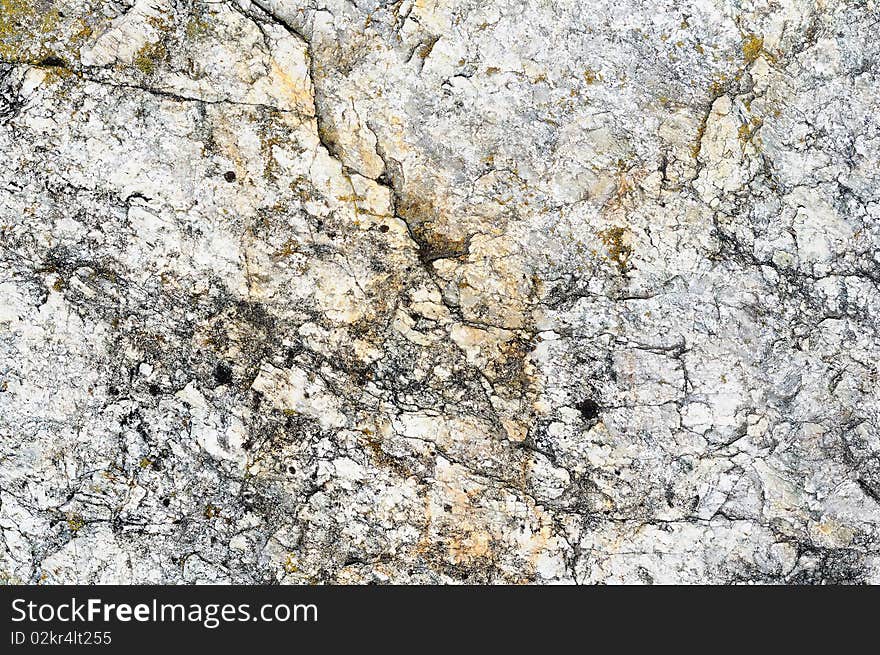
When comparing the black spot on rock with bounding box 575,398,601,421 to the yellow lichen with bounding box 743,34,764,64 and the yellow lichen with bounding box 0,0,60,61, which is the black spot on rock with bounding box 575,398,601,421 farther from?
the yellow lichen with bounding box 0,0,60,61

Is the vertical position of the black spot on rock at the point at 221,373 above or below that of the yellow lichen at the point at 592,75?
below

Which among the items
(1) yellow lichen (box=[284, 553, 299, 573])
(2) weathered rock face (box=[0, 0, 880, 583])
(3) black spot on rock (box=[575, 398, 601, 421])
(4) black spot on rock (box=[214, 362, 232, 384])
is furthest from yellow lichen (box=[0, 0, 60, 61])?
(3) black spot on rock (box=[575, 398, 601, 421])

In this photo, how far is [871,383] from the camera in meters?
2.53

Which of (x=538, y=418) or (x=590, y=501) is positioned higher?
(x=538, y=418)

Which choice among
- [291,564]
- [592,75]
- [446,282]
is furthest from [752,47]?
[291,564]

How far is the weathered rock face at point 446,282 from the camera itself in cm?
251

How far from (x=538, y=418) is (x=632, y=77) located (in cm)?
140

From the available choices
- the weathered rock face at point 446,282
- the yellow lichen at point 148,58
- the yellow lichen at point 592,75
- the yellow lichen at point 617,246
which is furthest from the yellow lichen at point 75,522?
the yellow lichen at point 592,75

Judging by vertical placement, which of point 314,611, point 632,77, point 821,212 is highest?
point 632,77

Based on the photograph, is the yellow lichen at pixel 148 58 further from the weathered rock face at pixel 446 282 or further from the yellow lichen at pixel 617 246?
the yellow lichen at pixel 617 246

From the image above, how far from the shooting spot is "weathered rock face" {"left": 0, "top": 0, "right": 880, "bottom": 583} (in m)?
2.51

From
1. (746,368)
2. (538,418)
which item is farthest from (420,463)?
(746,368)

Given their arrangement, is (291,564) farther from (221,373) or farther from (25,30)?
(25,30)

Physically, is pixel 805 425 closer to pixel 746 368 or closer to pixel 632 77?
pixel 746 368
